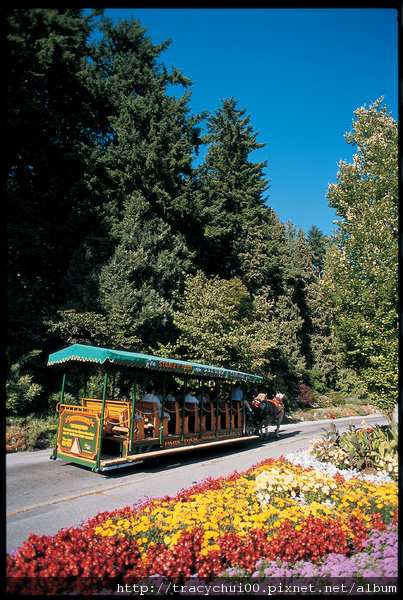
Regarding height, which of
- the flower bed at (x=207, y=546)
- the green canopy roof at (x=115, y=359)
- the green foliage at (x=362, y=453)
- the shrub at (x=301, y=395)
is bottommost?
the shrub at (x=301, y=395)

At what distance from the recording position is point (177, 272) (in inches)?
902

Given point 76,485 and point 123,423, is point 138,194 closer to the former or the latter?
point 123,423

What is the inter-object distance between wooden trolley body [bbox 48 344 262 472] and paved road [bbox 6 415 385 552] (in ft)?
1.24

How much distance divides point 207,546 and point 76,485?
16.5 feet

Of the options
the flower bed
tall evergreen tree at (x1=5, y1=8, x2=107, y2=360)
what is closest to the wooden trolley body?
the flower bed

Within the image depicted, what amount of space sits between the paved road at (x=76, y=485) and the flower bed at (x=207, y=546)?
147cm

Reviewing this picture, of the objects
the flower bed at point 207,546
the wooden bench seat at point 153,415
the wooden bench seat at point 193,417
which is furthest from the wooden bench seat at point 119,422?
the flower bed at point 207,546

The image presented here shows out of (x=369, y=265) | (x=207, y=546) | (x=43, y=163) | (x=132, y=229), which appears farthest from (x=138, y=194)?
(x=207, y=546)

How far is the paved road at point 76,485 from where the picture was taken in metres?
6.11

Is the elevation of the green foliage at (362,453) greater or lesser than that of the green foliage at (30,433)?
greater

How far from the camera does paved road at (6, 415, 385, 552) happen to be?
6105mm

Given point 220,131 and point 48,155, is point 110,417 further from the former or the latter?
point 220,131

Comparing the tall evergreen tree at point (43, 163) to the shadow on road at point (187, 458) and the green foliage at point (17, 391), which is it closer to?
the green foliage at point (17, 391)

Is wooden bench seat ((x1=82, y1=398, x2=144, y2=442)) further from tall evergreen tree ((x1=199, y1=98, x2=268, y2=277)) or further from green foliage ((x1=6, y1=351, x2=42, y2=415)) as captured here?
Result: tall evergreen tree ((x1=199, y1=98, x2=268, y2=277))
